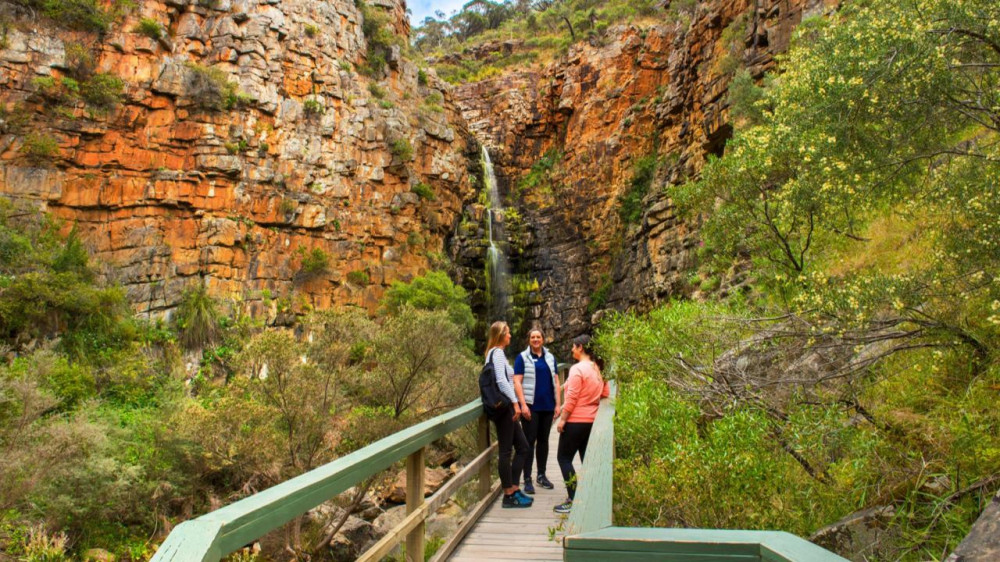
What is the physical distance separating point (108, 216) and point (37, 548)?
14671 mm

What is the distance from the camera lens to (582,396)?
18.3ft

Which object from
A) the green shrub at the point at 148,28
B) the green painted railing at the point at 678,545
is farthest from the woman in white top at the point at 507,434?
the green shrub at the point at 148,28

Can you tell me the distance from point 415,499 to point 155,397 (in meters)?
16.8

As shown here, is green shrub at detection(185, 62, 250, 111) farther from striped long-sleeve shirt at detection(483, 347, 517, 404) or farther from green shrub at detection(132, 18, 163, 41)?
striped long-sleeve shirt at detection(483, 347, 517, 404)

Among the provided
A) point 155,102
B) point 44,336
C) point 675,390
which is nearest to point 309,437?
point 675,390

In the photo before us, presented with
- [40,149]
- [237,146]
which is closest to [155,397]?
[40,149]

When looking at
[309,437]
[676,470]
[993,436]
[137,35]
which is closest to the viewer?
[993,436]

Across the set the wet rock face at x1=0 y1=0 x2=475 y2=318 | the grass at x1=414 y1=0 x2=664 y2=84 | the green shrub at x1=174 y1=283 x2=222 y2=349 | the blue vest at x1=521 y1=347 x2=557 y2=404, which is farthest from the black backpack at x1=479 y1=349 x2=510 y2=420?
the grass at x1=414 y1=0 x2=664 y2=84

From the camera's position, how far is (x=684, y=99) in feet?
77.2

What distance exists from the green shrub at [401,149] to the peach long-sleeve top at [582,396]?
21591mm

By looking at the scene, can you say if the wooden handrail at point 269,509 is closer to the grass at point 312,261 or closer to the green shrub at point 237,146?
the grass at point 312,261

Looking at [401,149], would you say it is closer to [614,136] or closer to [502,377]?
[614,136]

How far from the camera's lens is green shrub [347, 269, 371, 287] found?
77.0 ft

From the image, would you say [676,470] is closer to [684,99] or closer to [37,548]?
[37,548]
